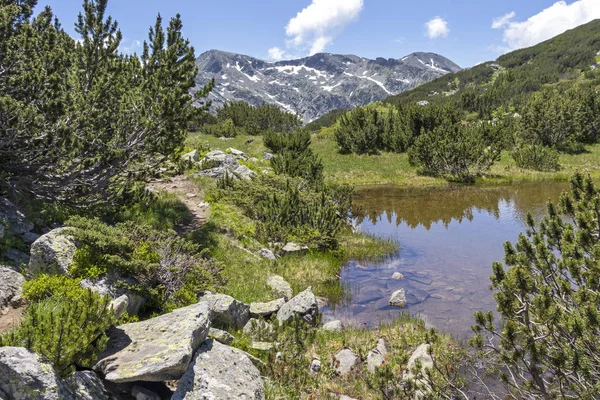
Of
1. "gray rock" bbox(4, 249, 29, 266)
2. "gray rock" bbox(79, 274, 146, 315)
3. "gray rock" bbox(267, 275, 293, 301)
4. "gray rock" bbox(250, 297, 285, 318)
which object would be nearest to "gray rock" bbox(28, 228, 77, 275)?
"gray rock" bbox(79, 274, 146, 315)

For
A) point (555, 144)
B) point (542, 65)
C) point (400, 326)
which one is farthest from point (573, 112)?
point (542, 65)

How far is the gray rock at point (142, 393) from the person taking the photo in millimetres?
4848

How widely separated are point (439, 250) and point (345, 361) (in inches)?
361

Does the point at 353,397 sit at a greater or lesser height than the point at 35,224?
lesser

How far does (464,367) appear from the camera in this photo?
24.7ft

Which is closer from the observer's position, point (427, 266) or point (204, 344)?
point (204, 344)

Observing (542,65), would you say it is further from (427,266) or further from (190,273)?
(190,273)

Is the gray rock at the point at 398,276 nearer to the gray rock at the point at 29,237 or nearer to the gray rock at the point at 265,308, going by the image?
the gray rock at the point at 265,308

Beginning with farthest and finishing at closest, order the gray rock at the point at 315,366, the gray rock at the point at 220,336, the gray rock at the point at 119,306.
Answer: the gray rock at the point at 315,366, the gray rock at the point at 220,336, the gray rock at the point at 119,306

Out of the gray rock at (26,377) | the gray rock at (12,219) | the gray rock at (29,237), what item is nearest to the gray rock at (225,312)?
the gray rock at (26,377)

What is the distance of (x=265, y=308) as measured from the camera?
9.25 meters

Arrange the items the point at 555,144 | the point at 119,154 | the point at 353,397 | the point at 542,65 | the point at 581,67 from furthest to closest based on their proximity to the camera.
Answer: the point at 542,65 < the point at 581,67 < the point at 555,144 < the point at 119,154 < the point at 353,397

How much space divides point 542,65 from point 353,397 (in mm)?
127970

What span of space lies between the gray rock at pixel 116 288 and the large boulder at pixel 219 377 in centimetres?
234
